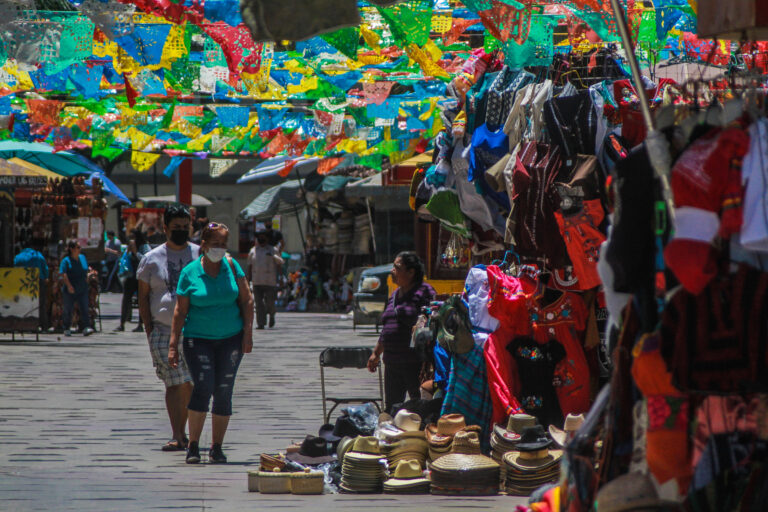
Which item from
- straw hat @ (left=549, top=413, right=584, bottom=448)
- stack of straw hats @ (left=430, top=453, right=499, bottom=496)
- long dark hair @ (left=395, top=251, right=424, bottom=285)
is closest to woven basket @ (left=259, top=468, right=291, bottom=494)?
stack of straw hats @ (left=430, top=453, right=499, bottom=496)

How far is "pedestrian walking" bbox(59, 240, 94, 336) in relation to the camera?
21406mm

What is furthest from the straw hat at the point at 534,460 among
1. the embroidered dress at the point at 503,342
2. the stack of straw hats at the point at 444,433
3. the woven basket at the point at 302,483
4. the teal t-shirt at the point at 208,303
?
the teal t-shirt at the point at 208,303

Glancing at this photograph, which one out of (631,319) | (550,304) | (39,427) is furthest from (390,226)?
(631,319)

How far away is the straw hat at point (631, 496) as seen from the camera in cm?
407

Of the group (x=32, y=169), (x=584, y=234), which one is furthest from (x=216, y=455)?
(x=32, y=169)

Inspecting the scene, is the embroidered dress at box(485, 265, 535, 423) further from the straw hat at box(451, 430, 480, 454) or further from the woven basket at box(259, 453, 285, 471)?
the woven basket at box(259, 453, 285, 471)

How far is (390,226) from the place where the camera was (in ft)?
99.6

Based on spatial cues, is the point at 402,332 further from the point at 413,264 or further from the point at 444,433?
the point at 444,433

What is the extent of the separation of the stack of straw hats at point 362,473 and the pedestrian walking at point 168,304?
204 cm

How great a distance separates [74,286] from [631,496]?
1874 centimetres

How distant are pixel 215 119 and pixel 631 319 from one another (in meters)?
16.0

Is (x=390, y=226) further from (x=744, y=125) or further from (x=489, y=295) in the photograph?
(x=744, y=125)

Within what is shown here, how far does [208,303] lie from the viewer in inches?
Answer: 363

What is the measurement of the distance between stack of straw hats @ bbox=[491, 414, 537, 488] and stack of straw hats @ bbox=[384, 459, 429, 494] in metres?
0.53
